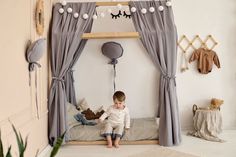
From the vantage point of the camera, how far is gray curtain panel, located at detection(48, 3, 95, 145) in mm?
3957

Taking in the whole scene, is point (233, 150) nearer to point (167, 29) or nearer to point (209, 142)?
point (209, 142)

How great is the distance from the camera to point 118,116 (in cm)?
407

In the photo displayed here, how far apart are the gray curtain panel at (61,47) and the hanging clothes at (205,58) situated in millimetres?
1756

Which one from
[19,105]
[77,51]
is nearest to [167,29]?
[77,51]

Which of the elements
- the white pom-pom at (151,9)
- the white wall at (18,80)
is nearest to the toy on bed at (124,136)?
the white wall at (18,80)

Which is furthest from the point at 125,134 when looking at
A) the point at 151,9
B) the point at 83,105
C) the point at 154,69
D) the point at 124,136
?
the point at 151,9

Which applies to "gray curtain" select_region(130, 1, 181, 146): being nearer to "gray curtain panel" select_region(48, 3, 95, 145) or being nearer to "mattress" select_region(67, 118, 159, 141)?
"mattress" select_region(67, 118, 159, 141)

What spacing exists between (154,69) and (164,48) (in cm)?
69

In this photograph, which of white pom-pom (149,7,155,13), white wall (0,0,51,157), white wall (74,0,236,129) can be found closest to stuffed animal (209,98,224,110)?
white wall (74,0,236,129)

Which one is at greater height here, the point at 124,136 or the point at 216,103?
the point at 216,103

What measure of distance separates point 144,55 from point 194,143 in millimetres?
1523

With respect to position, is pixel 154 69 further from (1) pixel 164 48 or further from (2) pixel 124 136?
(2) pixel 124 136

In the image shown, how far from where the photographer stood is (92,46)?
15.4 ft

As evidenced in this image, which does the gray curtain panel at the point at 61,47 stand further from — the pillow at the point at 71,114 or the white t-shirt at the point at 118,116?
the white t-shirt at the point at 118,116
